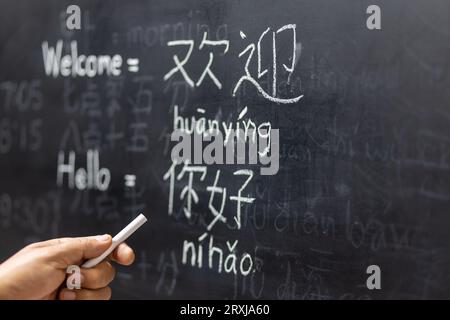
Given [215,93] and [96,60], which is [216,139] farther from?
[96,60]

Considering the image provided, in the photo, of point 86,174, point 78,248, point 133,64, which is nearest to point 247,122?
point 133,64

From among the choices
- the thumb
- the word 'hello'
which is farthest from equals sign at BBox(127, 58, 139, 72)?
the thumb

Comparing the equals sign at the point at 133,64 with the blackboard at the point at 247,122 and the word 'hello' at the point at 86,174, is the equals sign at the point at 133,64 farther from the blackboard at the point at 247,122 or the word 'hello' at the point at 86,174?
the word 'hello' at the point at 86,174

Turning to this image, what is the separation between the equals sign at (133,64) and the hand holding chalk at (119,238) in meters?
1.01

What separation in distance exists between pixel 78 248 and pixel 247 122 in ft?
2.85

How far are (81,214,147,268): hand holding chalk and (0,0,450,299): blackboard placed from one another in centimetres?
Result: 79

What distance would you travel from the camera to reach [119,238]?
1126 mm

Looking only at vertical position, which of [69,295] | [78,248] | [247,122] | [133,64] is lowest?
[69,295]

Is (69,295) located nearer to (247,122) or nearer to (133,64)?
(247,122)

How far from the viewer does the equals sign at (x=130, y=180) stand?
2.09 meters

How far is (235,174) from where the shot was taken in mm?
1952

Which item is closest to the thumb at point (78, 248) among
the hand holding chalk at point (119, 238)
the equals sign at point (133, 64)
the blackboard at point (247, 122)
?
the hand holding chalk at point (119, 238)

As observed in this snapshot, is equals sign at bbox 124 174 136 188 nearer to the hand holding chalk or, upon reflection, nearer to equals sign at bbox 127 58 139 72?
equals sign at bbox 127 58 139 72

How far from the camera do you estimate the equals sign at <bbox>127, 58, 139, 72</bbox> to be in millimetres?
2084
